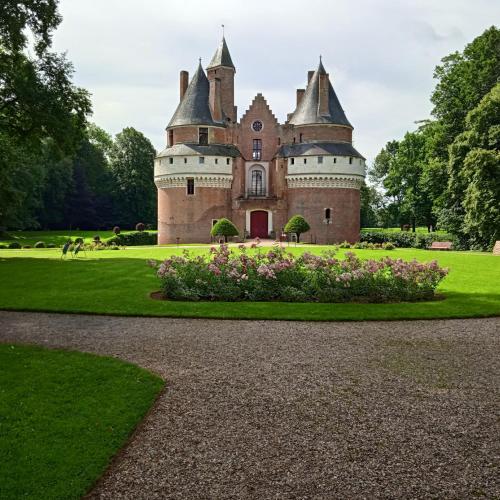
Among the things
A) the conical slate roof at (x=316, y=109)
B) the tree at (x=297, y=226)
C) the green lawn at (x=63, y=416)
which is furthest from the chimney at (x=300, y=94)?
the green lawn at (x=63, y=416)

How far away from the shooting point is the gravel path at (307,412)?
455cm

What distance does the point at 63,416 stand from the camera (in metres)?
5.70

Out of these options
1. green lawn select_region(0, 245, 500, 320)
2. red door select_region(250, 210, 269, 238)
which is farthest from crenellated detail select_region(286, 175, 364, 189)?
green lawn select_region(0, 245, 500, 320)

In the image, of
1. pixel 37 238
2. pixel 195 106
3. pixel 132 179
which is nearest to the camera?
pixel 195 106

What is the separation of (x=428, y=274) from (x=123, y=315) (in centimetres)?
823

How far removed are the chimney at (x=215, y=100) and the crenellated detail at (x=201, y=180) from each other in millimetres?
5274

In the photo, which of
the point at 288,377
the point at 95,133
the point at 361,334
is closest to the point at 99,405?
the point at 288,377

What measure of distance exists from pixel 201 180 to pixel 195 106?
6.60m

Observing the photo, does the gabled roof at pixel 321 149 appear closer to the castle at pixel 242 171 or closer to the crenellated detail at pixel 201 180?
the castle at pixel 242 171

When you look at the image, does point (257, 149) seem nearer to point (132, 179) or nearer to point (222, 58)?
point (222, 58)

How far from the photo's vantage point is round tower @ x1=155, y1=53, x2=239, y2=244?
146ft

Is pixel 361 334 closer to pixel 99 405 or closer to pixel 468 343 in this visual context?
pixel 468 343

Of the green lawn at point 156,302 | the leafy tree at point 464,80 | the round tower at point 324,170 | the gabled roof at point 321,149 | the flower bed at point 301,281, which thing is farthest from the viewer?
the round tower at point 324,170

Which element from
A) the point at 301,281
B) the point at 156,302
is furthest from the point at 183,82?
the point at 156,302
